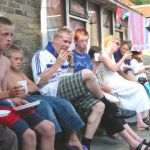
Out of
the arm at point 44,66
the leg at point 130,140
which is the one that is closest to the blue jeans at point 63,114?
the arm at point 44,66

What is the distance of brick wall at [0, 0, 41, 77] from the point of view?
5293mm

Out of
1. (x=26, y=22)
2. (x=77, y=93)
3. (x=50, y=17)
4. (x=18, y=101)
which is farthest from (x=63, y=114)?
(x=50, y=17)

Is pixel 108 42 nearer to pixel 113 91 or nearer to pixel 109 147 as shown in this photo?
pixel 113 91

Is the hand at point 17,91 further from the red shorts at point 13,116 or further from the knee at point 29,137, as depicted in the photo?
the knee at point 29,137

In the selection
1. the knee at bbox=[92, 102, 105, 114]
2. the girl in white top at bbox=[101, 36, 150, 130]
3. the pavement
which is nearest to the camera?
the knee at bbox=[92, 102, 105, 114]

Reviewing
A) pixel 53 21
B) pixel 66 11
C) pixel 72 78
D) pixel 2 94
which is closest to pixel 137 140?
pixel 72 78

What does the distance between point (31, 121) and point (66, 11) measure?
3.58 meters

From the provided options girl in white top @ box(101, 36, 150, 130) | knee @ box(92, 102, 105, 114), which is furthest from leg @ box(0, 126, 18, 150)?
girl in white top @ box(101, 36, 150, 130)

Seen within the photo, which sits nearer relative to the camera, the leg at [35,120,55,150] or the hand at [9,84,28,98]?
the hand at [9,84,28,98]

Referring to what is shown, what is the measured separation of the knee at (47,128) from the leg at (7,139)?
1.75ft

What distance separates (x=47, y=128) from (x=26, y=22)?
7.46 ft

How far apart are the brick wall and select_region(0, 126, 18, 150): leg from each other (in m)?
2.15

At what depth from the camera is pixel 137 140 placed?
194 inches

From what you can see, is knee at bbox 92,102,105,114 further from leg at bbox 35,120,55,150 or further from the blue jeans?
leg at bbox 35,120,55,150
